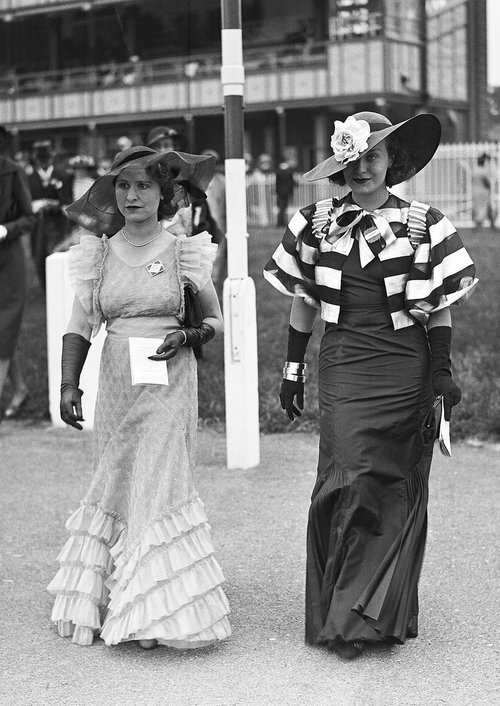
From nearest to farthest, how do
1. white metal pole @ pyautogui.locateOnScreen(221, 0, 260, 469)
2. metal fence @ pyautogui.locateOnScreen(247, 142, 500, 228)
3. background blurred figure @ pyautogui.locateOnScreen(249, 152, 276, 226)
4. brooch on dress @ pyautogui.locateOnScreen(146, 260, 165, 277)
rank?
brooch on dress @ pyautogui.locateOnScreen(146, 260, 165, 277) < white metal pole @ pyautogui.locateOnScreen(221, 0, 260, 469) < metal fence @ pyautogui.locateOnScreen(247, 142, 500, 228) < background blurred figure @ pyautogui.locateOnScreen(249, 152, 276, 226)

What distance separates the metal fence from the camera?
28.4 m

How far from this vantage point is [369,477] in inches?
189

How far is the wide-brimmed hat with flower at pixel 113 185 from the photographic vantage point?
16.8ft

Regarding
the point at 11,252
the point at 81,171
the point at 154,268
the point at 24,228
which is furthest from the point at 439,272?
the point at 81,171

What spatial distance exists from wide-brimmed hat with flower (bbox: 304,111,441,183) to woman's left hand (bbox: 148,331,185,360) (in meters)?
0.79

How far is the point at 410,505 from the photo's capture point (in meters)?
4.87

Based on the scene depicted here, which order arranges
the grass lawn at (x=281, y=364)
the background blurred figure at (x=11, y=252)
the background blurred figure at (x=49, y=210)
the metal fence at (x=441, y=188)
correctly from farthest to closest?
the metal fence at (x=441, y=188) → the background blurred figure at (x=49, y=210) → the grass lawn at (x=281, y=364) → the background blurred figure at (x=11, y=252)

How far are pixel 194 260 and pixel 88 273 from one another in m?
0.42

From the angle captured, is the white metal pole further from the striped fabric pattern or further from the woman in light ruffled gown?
the striped fabric pattern

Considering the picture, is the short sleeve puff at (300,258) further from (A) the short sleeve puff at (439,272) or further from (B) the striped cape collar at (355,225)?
(A) the short sleeve puff at (439,272)

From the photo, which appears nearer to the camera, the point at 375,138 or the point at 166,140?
the point at 375,138

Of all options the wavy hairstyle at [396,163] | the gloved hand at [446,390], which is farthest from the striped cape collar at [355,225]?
the gloved hand at [446,390]

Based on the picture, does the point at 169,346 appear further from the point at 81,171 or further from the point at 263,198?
the point at 263,198

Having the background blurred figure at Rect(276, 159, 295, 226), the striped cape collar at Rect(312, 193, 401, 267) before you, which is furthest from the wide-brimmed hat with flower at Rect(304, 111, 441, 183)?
the background blurred figure at Rect(276, 159, 295, 226)
